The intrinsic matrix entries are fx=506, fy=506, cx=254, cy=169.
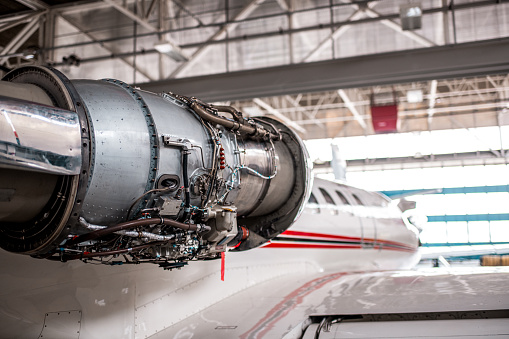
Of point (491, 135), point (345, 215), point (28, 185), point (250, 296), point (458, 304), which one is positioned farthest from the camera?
point (491, 135)

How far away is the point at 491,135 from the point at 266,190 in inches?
1254

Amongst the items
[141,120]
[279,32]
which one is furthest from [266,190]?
[279,32]

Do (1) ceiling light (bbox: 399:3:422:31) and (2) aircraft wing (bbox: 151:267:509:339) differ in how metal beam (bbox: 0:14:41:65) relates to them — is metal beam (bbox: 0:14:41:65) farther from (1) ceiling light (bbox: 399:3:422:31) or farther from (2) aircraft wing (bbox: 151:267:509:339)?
(2) aircraft wing (bbox: 151:267:509:339)

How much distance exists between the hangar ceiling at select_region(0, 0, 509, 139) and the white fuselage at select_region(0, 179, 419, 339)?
3.79 meters

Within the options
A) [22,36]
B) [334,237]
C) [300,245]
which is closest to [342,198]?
[334,237]

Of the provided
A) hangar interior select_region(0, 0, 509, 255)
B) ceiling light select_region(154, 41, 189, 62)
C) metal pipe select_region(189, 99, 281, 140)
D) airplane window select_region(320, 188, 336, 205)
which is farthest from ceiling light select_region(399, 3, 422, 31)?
metal pipe select_region(189, 99, 281, 140)

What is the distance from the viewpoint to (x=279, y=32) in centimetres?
1335

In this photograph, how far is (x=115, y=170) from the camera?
10.3ft

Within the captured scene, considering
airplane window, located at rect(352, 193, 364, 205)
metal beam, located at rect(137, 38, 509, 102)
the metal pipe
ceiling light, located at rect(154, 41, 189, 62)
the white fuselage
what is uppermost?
ceiling light, located at rect(154, 41, 189, 62)

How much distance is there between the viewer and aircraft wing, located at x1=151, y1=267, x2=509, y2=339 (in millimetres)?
4555

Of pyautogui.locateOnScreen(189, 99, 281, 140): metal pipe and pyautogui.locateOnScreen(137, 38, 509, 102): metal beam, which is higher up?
pyautogui.locateOnScreen(137, 38, 509, 102): metal beam

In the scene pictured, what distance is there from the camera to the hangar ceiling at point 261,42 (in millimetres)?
11844

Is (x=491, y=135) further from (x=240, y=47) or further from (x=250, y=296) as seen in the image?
(x=250, y=296)

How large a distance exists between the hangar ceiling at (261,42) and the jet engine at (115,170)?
341 inches
